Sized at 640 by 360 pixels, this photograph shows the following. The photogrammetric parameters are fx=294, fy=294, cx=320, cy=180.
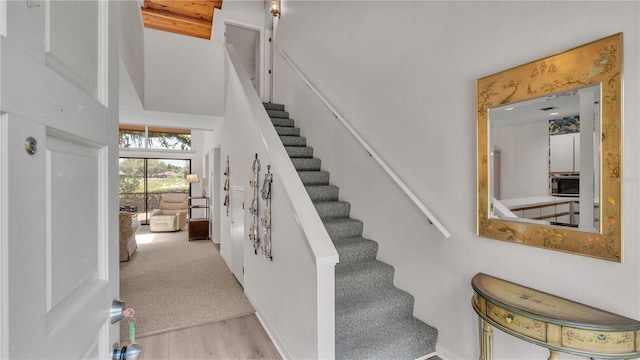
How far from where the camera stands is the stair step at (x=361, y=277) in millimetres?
2418

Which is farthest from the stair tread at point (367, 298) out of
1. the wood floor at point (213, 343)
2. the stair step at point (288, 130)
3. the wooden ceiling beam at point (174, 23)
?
the wooden ceiling beam at point (174, 23)

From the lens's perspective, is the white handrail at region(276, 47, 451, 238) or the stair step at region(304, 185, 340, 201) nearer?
the white handrail at region(276, 47, 451, 238)

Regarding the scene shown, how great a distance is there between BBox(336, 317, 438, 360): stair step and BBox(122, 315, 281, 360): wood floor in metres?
0.66

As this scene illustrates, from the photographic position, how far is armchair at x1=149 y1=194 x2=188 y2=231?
790 cm

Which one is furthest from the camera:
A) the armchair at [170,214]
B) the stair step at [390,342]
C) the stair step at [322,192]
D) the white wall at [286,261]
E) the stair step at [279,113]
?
the armchair at [170,214]

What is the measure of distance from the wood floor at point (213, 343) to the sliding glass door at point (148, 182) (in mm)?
7250

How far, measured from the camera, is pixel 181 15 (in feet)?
21.2

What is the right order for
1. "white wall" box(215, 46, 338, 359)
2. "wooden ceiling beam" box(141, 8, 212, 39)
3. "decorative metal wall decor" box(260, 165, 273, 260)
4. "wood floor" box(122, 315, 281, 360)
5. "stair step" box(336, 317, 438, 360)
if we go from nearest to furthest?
"white wall" box(215, 46, 338, 359)
"stair step" box(336, 317, 438, 360)
"wood floor" box(122, 315, 281, 360)
"decorative metal wall decor" box(260, 165, 273, 260)
"wooden ceiling beam" box(141, 8, 212, 39)

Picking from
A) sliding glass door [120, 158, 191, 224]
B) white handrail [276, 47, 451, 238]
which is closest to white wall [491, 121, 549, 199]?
white handrail [276, 47, 451, 238]

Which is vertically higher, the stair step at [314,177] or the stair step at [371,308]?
the stair step at [314,177]

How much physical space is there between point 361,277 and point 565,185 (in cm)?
155

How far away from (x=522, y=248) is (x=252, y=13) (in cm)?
644

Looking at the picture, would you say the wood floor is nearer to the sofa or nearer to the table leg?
the table leg

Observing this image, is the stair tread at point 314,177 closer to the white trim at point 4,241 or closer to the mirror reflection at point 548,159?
the mirror reflection at point 548,159
